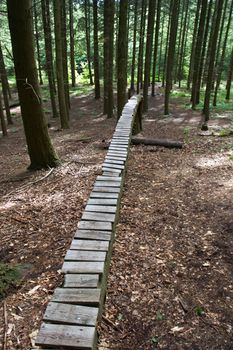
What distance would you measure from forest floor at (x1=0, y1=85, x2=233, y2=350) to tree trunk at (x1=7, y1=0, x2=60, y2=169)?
1.69 ft

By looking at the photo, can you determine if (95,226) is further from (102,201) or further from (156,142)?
(156,142)

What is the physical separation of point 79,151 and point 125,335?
669 centimetres

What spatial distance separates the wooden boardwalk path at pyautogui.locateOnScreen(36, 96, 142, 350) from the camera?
2.44 metres

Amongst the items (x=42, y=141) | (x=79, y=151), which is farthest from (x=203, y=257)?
(x=79, y=151)

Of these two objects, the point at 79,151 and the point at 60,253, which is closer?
the point at 60,253

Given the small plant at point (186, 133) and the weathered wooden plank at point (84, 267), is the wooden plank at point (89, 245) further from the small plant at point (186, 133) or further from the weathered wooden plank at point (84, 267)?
the small plant at point (186, 133)

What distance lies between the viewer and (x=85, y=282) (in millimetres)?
3025

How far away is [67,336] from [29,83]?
569cm

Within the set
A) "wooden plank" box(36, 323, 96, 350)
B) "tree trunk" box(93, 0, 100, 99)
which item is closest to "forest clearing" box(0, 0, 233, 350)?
"wooden plank" box(36, 323, 96, 350)

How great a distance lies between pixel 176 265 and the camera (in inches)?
163

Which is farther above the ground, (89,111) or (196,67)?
(196,67)

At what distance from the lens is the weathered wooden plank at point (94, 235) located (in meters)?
3.72

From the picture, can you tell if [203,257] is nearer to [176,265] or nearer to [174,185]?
[176,265]

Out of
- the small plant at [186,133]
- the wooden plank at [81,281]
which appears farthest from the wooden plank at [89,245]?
the small plant at [186,133]
